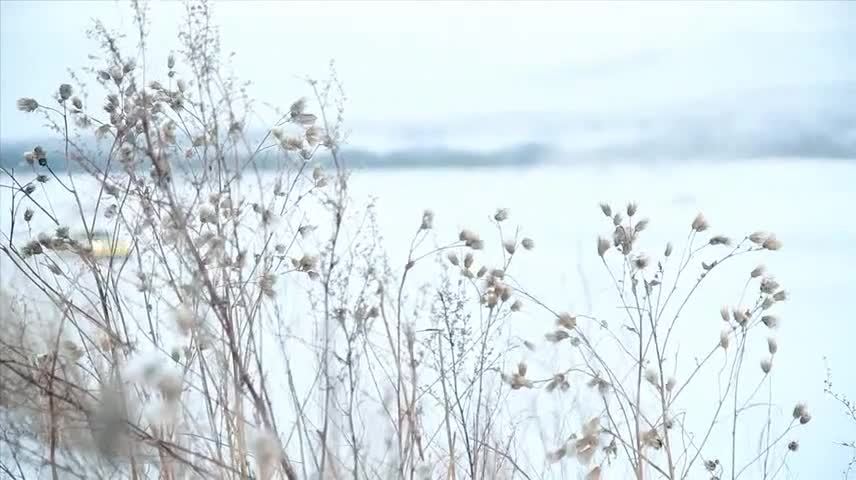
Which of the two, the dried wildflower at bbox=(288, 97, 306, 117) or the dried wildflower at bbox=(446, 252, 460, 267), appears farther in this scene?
the dried wildflower at bbox=(446, 252, 460, 267)

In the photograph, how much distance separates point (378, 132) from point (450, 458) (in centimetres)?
77

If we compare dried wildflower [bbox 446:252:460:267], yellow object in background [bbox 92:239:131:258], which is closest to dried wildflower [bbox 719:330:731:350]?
dried wildflower [bbox 446:252:460:267]

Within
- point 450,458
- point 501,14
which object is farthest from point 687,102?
point 450,458

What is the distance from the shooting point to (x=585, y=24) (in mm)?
2289

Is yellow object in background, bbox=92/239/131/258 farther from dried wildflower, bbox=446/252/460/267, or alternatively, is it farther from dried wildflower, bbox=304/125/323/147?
dried wildflower, bbox=446/252/460/267

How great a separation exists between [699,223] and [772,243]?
0.37ft

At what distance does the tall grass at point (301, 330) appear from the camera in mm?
1531

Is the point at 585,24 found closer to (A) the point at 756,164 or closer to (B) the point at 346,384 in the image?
(A) the point at 756,164

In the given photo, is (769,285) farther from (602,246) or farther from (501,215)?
(501,215)

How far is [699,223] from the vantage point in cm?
170

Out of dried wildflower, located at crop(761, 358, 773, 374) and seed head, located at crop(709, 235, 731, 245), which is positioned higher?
seed head, located at crop(709, 235, 731, 245)

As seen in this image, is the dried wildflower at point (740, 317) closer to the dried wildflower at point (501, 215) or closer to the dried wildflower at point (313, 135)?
the dried wildflower at point (501, 215)

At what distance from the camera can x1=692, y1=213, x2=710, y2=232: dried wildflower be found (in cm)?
170

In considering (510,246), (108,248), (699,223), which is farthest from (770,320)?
(108,248)
